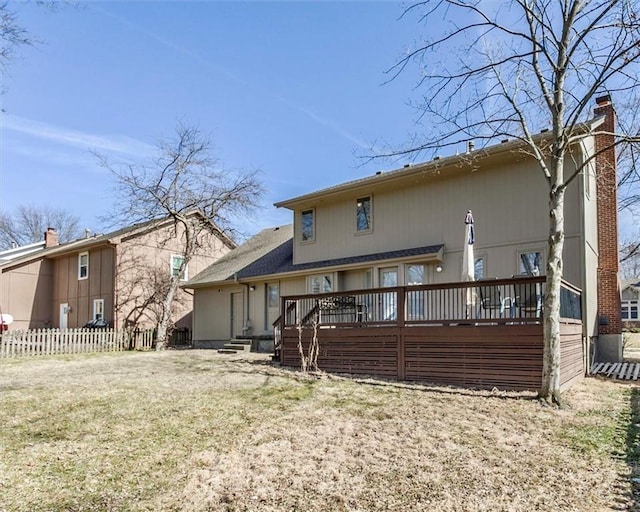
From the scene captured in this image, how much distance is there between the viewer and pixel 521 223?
442 inches

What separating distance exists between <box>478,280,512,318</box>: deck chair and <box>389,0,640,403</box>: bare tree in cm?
195

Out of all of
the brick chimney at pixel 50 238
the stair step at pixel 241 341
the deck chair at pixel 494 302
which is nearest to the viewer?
the deck chair at pixel 494 302

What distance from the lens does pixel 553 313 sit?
706cm

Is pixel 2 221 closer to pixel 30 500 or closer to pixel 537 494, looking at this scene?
pixel 30 500

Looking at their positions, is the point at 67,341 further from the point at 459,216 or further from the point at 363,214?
the point at 459,216

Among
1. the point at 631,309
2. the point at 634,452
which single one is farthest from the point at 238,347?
the point at 631,309

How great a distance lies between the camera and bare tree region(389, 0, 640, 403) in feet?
23.1

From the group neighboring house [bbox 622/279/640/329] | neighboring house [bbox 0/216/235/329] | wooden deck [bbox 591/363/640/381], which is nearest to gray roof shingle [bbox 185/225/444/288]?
neighboring house [bbox 0/216/235/329]

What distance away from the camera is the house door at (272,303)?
16.7 metres

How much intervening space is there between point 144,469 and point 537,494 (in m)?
3.57

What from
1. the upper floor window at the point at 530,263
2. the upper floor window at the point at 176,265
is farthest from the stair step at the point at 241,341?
the upper floor window at the point at 530,263

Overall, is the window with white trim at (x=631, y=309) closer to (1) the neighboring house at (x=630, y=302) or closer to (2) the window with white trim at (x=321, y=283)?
(1) the neighboring house at (x=630, y=302)

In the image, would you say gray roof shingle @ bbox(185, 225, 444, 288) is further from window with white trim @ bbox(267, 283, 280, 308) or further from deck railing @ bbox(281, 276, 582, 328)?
deck railing @ bbox(281, 276, 582, 328)

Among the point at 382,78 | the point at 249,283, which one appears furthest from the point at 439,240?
the point at 249,283
